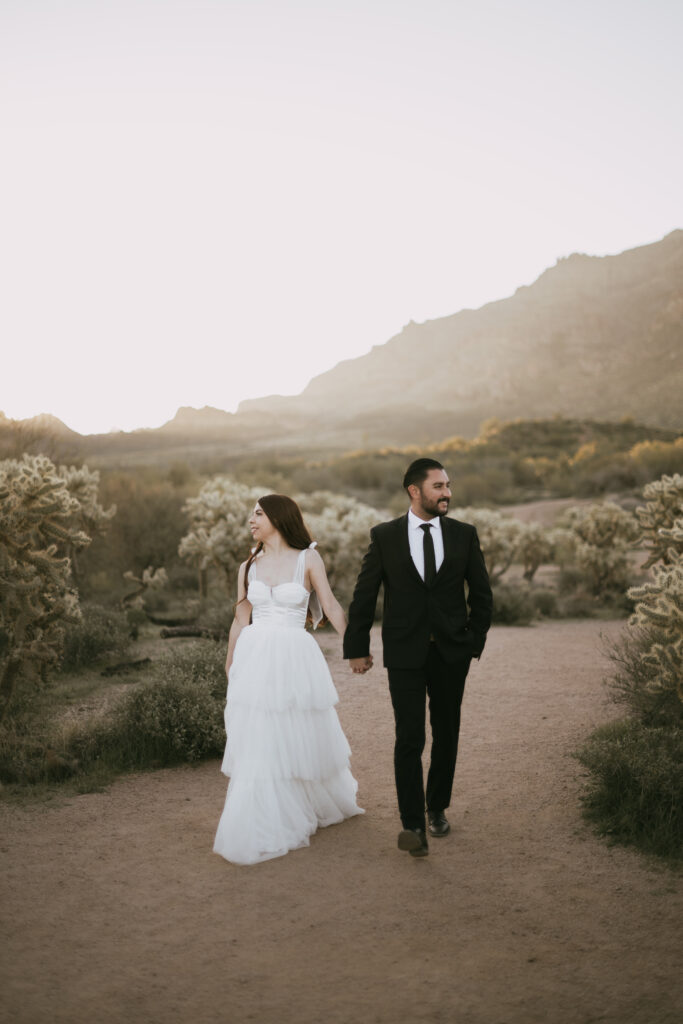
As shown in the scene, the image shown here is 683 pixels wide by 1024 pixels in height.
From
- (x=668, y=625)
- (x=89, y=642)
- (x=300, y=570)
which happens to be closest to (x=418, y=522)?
(x=300, y=570)

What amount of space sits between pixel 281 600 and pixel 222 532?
8974mm

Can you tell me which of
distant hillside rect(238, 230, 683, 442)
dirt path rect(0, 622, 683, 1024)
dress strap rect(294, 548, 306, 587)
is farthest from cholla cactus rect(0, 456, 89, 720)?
distant hillside rect(238, 230, 683, 442)

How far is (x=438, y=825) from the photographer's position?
19.1ft

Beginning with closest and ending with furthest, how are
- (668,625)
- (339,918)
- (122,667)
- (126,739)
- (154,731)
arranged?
(339,918) → (668,625) → (154,731) → (126,739) → (122,667)

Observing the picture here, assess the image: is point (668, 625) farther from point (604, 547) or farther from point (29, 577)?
point (604, 547)

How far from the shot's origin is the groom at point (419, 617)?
211 inches

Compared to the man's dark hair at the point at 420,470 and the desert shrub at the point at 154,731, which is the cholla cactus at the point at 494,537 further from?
the man's dark hair at the point at 420,470

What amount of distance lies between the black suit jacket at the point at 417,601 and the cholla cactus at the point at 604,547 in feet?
44.5

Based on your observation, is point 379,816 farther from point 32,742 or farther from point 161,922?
point 32,742

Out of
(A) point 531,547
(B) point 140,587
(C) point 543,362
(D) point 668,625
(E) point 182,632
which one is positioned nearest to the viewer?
(D) point 668,625

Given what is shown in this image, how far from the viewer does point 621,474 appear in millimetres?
41844

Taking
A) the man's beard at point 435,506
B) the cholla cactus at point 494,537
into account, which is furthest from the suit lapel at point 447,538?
the cholla cactus at point 494,537

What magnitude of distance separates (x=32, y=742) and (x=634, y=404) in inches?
3671

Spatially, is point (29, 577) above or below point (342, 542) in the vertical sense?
above
